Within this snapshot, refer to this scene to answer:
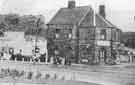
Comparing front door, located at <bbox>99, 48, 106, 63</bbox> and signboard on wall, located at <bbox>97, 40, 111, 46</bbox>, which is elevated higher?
signboard on wall, located at <bbox>97, 40, 111, 46</bbox>

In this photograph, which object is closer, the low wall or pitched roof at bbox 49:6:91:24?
the low wall

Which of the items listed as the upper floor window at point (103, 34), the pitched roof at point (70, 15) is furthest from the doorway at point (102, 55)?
the pitched roof at point (70, 15)

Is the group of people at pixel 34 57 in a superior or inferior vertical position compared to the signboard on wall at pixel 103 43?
inferior

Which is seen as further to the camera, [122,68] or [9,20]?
[9,20]

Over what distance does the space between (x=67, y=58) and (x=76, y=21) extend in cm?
39

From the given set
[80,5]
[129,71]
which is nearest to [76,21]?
[80,5]

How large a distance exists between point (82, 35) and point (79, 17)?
19cm

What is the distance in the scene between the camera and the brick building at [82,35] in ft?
6.96

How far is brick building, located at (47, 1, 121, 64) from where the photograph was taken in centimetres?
212

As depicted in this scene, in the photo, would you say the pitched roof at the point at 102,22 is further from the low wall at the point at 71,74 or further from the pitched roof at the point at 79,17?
the low wall at the point at 71,74

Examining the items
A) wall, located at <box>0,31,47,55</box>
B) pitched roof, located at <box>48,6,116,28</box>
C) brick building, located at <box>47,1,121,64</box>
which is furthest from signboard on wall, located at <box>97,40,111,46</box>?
wall, located at <box>0,31,47,55</box>

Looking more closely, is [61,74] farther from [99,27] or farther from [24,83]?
[99,27]

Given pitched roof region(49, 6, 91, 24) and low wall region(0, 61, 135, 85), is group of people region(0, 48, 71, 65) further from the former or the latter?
pitched roof region(49, 6, 91, 24)

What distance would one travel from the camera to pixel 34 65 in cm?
224
